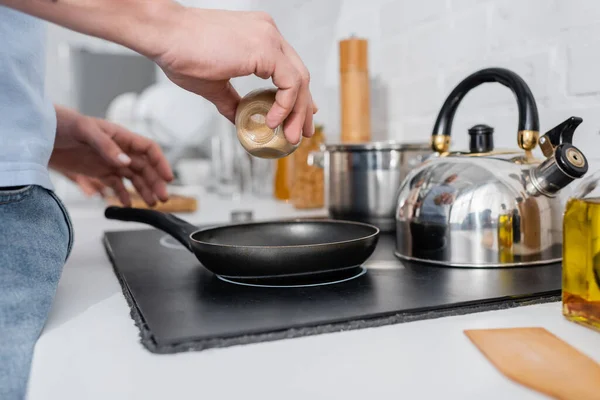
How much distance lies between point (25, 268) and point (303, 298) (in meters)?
0.27

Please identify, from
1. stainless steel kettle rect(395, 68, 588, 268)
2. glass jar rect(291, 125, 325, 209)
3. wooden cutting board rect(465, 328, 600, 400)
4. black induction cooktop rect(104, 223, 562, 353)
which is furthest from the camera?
glass jar rect(291, 125, 325, 209)

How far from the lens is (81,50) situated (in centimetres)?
359

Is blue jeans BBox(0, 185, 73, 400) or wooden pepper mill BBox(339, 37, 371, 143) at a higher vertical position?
wooden pepper mill BBox(339, 37, 371, 143)

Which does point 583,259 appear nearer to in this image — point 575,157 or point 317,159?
point 575,157

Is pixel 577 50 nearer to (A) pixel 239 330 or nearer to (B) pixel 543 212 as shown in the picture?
(B) pixel 543 212

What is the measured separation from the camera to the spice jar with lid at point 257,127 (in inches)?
27.9

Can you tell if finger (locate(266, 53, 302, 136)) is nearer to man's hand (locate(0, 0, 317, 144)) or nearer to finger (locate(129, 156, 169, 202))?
man's hand (locate(0, 0, 317, 144))

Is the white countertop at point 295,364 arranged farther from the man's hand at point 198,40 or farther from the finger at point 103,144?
the finger at point 103,144

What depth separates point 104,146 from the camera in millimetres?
1048

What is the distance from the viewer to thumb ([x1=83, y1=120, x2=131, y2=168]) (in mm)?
1046

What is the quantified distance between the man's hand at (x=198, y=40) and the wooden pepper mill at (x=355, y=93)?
70 cm

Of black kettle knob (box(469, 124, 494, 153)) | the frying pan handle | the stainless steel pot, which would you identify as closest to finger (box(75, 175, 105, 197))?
the frying pan handle

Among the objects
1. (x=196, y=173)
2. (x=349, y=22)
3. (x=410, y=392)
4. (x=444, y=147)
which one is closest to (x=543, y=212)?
(x=444, y=147)

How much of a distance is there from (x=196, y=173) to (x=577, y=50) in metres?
1.70
